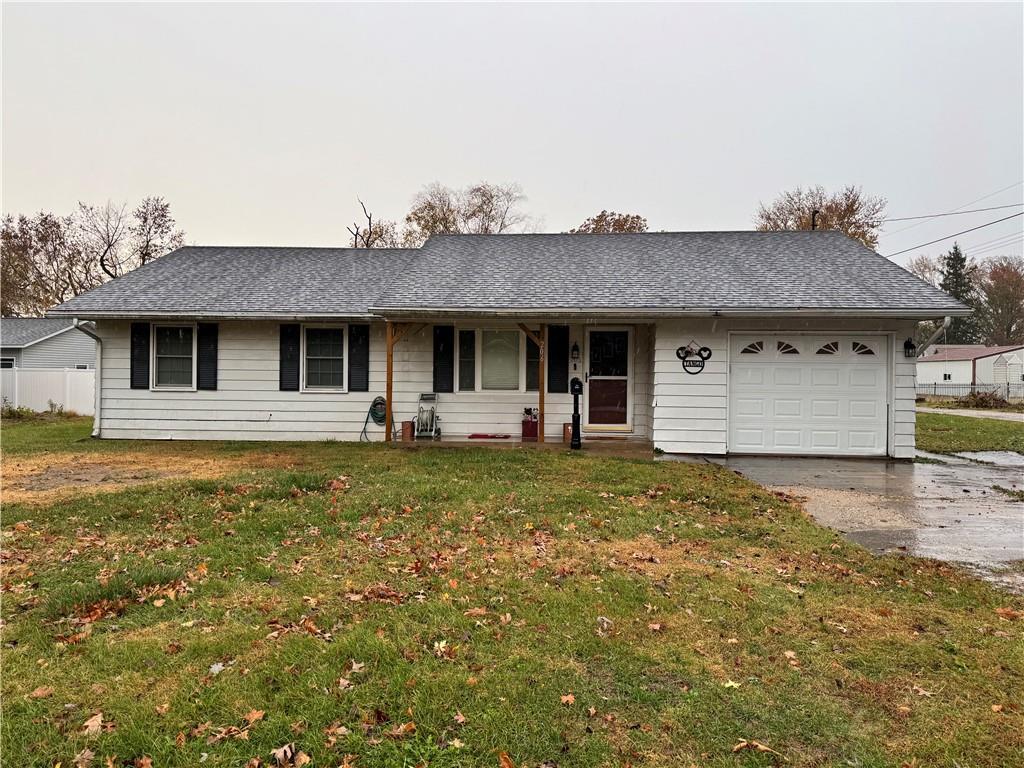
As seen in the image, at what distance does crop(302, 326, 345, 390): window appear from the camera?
1121 centimetres

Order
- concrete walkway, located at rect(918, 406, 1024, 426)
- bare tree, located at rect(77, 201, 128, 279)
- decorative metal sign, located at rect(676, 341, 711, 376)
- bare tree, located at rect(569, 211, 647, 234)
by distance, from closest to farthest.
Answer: decorative metal sign, located at rect(676, 341, 711, 376), concrete walkway, located at rect(918, 406, 1024, 426), bare tree, located at rect(77, 201, 128, 279), bare tree, located at rect(569, 211, 647, 234)

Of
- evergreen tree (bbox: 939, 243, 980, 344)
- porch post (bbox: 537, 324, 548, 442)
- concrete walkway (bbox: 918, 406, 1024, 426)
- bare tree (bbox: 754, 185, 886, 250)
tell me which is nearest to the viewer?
porch post (bbox: 537, 324, 548, 442)

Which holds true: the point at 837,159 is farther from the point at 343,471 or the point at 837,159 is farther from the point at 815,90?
the point at 343,471

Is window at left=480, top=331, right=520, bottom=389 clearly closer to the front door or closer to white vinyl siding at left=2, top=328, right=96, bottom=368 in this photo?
the front door

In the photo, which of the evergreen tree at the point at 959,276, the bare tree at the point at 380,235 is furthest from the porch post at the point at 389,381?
the evergreen tree at the point at 959,276

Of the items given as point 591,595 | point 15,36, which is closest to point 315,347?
point 15,36

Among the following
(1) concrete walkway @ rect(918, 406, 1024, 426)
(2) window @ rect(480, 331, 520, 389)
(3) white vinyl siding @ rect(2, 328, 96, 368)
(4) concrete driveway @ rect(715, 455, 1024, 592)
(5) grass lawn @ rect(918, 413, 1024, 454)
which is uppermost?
(3) white vinyl siding @ rect(2, 328, 96, 368)

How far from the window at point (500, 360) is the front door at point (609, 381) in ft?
4.83

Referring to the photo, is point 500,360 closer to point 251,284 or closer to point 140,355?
point 251,284

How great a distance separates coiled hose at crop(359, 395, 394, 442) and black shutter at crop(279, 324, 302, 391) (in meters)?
1.52

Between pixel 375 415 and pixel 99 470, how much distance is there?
4.43 meters

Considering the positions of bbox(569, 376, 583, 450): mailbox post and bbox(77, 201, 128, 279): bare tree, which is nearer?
bbox(569, 376, 583, 450): mailbox post

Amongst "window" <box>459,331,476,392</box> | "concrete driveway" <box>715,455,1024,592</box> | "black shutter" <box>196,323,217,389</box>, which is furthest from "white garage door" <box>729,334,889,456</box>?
"black shutter" <box>196,323,217,389</box>

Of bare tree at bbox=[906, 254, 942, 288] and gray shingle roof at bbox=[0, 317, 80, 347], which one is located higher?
bare tree at bbox=[906, 254, 942, 288]
